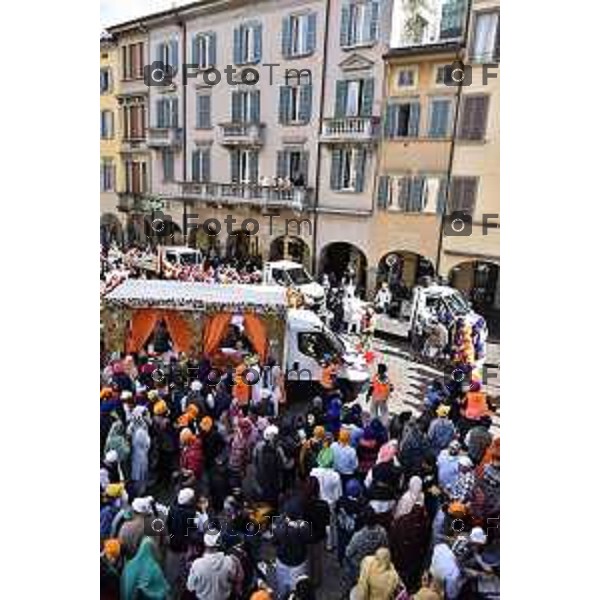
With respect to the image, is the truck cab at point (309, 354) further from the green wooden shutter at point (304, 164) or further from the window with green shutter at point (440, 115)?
the window with green shutter at point (440, 115)

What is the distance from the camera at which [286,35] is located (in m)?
6.12

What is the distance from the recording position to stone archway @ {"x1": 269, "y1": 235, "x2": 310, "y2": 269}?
695 centimetres

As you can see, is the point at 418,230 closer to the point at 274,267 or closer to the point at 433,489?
the point at 274,267

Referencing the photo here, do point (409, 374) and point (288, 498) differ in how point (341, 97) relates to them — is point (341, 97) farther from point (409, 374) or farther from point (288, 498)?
point (288, 498)

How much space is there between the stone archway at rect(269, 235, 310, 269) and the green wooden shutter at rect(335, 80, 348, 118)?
1479 millimetres

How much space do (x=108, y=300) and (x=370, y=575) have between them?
16.8ft

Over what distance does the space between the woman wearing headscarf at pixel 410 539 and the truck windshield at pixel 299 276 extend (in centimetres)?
323

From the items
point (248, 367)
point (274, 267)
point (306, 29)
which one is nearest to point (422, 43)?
point (306, 29)

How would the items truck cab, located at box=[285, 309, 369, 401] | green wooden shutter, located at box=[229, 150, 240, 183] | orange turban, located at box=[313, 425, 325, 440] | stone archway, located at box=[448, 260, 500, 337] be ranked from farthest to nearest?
truck cab, located at box=[285, 309, 369, 401] → green wooden shutter, located at box=[229, 150, 240, 183] → stone archway, located at box=[448, 260, 500, 337] → orange turban, located at box=[313, 425, 325, 440]

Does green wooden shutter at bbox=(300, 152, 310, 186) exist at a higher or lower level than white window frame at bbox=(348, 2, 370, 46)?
lower

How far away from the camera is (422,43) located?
588 cm

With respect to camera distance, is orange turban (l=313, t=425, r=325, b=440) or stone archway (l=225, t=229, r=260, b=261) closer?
orange turban (l=313, t=425, r=325, b=440)

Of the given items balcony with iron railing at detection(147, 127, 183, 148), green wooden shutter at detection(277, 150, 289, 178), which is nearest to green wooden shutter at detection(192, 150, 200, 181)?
balcony with iron railing at detection(147, 127, 183, 148)

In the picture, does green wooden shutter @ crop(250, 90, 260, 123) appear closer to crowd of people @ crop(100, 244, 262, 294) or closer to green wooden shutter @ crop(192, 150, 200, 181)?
green wooden shutter @ crop(192, 150, 200, 181)
